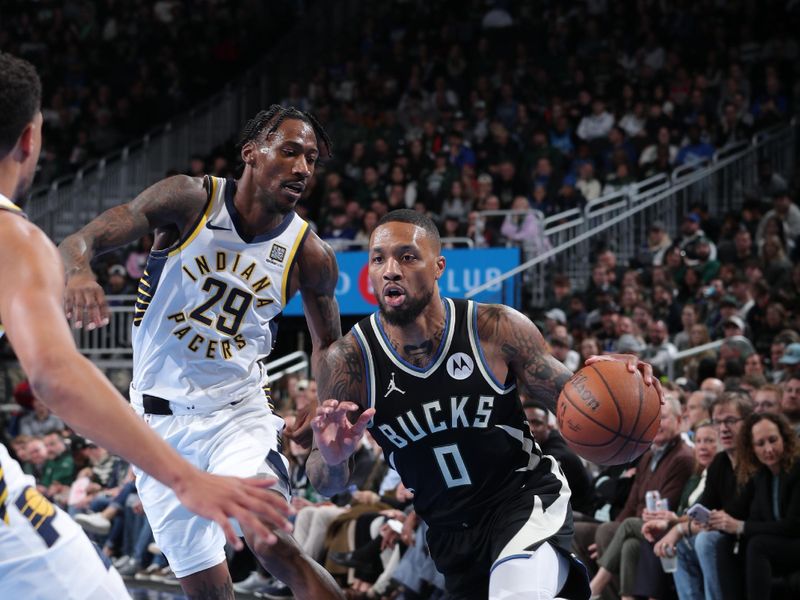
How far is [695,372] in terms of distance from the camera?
1058 centimetres

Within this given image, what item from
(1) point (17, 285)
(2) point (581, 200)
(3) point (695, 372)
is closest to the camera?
(1) point (17, 285)

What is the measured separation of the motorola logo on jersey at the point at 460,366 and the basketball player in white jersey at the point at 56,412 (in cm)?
194

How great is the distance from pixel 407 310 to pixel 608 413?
91cm

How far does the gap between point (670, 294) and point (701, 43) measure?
6345mm

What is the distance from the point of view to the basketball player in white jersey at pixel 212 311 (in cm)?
510

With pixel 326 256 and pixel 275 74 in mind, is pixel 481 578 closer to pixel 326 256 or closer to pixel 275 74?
pixel 326 256

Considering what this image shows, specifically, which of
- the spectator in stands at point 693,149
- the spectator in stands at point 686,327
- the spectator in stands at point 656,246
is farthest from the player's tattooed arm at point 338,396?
the spectator in stands at point 693,149

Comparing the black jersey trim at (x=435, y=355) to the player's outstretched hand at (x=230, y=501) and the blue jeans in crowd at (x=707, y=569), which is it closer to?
the player's outstretched hand at (x=230, y=501)

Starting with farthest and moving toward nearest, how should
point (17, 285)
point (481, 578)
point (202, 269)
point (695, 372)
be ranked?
point (695, 372)
point (202, 269)
point (481, 578)
point (17, 285)

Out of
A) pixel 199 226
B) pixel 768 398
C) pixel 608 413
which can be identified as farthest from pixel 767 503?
pixel 199 226

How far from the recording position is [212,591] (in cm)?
522

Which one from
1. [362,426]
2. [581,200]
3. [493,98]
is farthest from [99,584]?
[493,98]

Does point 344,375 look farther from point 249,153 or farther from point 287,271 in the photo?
point 249,153

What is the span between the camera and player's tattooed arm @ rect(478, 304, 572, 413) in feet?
15.2
